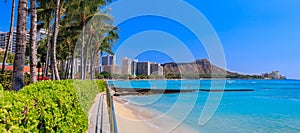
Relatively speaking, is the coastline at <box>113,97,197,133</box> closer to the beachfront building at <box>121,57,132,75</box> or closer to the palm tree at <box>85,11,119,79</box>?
the palm tree at <box>85,11,119,79</box>

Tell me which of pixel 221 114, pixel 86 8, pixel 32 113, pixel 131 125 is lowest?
pixel 221 114

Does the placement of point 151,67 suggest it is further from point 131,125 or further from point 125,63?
point 131,125

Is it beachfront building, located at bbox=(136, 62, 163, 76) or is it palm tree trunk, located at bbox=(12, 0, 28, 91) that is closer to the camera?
palm tree trunk, located at bbox=(12, 0, 28, 91)

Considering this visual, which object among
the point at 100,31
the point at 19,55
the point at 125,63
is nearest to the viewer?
the point at 19,55

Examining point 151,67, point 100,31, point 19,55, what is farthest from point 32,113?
point 151,67

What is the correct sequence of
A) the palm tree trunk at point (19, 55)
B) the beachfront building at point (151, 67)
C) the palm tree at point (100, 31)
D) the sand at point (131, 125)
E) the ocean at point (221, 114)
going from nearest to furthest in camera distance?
the palm tree trunk at point (19, 55), the sand at point (131, 125), the ocean at point (221, 114), the palm tree at point (100, 31), the beachfront building at point (151, 67)

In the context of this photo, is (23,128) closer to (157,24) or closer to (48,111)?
(48,111)

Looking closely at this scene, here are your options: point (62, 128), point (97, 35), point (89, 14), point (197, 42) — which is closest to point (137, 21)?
point (197, 42)

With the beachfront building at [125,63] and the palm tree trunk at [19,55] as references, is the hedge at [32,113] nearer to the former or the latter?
the palm tree trunk at [19,55]

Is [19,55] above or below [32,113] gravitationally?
above

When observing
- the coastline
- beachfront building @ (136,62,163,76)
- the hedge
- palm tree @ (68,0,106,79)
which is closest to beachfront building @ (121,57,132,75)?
beachfront building @ (136,62,163,76)

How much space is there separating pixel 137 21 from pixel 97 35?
1387 cm

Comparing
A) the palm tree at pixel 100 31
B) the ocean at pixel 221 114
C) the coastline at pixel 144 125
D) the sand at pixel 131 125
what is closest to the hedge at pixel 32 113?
the sand at pixel 131 125

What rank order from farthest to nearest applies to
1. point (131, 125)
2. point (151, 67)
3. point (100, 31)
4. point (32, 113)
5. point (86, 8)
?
1. point (151, 67)
2. point (100, 31)
3. point (86, 8)
4. point (131, 125)
5. point (32, 113)
